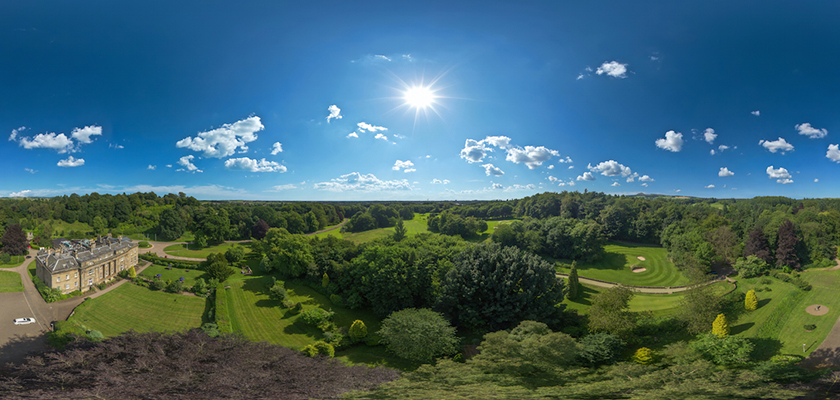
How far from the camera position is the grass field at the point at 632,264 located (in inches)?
1464

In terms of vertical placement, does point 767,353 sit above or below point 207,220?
below

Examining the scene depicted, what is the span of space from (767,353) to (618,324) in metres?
7.96

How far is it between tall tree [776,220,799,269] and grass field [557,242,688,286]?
29.5 feet

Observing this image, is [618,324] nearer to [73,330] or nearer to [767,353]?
[767,353]

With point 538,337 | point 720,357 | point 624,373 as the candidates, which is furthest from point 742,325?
point 538,337

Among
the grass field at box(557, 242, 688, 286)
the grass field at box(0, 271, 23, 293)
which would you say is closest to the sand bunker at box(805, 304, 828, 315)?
the grass field at box(557, 242, 688, 286)

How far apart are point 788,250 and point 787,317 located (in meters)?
19.6

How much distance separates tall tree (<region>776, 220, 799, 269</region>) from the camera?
107 ft

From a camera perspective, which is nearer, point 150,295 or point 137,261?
point 150,295

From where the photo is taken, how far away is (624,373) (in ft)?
44.4

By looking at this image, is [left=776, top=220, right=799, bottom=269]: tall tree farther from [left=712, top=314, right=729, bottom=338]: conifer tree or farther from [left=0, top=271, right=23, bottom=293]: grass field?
[left=0, top=271, right=23, bottom=293]: grass field

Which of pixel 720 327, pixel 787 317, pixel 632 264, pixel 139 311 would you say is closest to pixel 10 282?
pixel 139 311

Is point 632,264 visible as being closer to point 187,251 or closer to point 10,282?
point 187,251

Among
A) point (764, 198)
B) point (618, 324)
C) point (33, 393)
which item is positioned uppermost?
point (764, 198)
